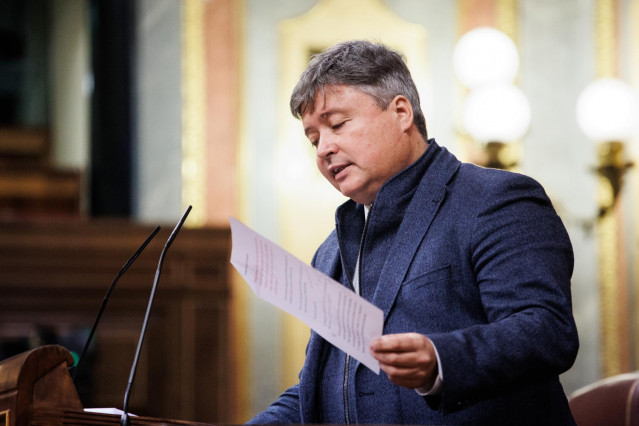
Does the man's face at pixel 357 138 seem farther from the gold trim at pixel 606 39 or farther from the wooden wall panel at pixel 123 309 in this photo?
the gold trim at pixel 606 39

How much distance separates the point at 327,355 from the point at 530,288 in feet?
1.70

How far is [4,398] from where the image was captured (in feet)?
4.60

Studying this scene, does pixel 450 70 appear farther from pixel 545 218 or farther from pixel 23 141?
pixel 545 218

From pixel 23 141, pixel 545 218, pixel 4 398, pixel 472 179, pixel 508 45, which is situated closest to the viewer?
pixel 4 398

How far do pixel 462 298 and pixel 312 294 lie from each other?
14.4 inches

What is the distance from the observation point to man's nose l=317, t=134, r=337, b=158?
1858 mm

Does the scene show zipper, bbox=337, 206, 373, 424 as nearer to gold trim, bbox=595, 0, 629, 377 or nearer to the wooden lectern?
the wooden lectern

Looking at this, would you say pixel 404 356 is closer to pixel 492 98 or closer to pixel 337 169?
pixel 337 169

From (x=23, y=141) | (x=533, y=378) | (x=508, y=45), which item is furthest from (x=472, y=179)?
(x=23, y=141)

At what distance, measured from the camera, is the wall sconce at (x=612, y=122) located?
12.3 feet

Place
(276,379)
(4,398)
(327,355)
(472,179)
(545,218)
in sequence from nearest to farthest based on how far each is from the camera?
(4,398), (545,218), (472,179), (327,355), (276,379)

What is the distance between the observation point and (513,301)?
59.6 inches

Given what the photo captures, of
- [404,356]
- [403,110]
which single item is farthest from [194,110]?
[404,356]

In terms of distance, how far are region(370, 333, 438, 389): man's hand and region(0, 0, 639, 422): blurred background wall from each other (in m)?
3.64
